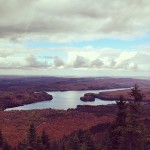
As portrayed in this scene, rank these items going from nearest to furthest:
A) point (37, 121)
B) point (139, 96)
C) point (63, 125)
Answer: point (139, 96)
point (63, 125)
point (37, 121)

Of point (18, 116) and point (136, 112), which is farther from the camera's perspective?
point (18, 116)

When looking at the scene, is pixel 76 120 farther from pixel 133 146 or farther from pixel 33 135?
pixel 133 146

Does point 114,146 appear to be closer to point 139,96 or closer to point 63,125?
point 139,96

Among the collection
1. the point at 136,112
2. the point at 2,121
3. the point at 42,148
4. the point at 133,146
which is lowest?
the point at 2,121

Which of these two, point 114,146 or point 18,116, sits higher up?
point 114,146

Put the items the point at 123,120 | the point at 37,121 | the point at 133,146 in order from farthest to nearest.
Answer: the point at 37,121 < the point at 123,120 < the point at 133,146

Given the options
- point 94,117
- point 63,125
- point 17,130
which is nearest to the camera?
point 17,130

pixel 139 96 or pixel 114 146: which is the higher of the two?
pixel 139 96

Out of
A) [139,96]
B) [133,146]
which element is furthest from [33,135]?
[139,96]

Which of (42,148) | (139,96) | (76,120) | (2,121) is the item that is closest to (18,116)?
(2,121)
